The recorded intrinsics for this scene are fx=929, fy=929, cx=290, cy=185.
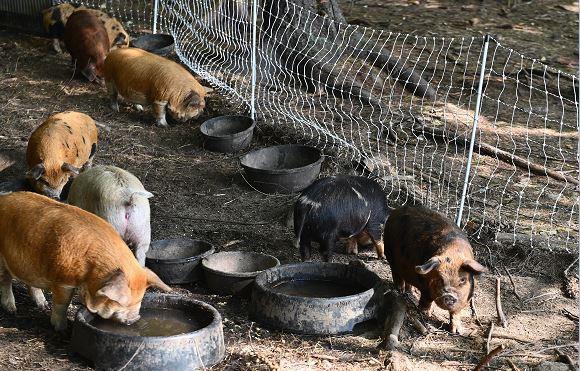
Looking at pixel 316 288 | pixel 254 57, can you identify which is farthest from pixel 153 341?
pixel 254 57

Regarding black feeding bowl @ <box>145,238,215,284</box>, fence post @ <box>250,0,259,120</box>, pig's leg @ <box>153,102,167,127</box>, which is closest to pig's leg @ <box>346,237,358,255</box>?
black feeding bowl @ <box>145,238,215,284</box>

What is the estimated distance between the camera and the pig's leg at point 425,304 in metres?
5.74

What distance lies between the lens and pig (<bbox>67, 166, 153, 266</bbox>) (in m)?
6.19

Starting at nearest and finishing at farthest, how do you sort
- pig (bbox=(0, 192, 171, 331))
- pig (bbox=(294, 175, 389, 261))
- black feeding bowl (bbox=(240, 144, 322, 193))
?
pig (bbox=(0, 192, 171, 331)), pig (bbox=(294, 175, 389, 261)), black feeding bowl (bbox=(240, 144, 322, 193))

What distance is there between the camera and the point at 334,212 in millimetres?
6477

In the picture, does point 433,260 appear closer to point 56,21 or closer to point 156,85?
point 156,85

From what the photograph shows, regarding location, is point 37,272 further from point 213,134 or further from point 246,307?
point 213,134

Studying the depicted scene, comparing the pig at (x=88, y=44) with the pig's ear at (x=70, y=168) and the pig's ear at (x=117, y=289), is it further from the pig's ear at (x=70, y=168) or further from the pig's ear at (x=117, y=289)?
the pig's ear at (x=117, y=289)

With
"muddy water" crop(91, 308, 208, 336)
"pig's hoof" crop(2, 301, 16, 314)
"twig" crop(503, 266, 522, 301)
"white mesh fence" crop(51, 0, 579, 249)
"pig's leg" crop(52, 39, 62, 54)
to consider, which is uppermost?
"white mesh fence" crop(51, 0, 579, 249)

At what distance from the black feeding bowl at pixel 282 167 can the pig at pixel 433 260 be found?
1.78 meters

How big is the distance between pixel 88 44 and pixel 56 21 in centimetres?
120

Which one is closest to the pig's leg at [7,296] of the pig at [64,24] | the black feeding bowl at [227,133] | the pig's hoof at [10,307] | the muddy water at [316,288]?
the pig's hoof at [10,307]

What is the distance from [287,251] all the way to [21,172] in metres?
2.78

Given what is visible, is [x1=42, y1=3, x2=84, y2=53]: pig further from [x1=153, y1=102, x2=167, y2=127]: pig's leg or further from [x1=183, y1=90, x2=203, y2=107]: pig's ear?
[x1=183, y1=90, x2=203, y2=107]: pig's ear
